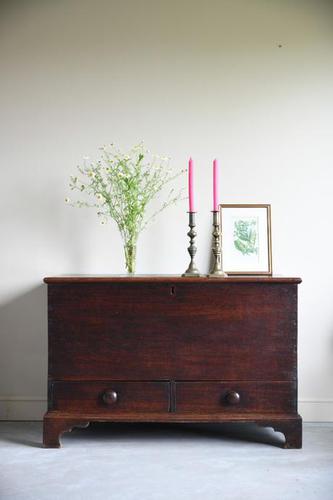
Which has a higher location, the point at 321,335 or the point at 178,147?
the point at 178,147

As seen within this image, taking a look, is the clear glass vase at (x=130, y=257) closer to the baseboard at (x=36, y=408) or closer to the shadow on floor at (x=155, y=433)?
the shadow on floor at (x=155, y=433)

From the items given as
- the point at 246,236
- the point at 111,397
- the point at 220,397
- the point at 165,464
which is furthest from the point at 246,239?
the point at 165,464

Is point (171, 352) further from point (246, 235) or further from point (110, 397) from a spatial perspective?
point (246, 235)

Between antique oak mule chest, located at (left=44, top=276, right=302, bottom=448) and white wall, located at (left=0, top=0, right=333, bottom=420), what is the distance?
1.65ft

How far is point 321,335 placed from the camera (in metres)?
3.30

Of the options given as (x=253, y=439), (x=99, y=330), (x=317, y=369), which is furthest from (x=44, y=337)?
(x=317, y=369)

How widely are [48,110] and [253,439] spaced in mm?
1924

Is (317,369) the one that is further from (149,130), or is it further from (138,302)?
(149,130)

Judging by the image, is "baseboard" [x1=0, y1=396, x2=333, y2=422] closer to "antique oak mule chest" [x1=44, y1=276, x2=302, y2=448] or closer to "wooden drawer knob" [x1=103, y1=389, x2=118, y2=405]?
"antique oak mule chest" [x1=44, y1=276, x2=302, y2=448]

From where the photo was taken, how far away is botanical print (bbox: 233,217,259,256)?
324 centimetres

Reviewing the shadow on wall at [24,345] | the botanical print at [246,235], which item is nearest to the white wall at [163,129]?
the shadow on wall at [24,345]

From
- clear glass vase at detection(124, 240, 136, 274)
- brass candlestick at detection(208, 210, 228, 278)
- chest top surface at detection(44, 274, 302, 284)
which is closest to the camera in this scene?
chest top surface at detection(44, 274, 302, 284)

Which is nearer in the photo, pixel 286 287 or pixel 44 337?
pixel 286 287

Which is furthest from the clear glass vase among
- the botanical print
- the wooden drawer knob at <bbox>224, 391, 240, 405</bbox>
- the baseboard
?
the baseboard
